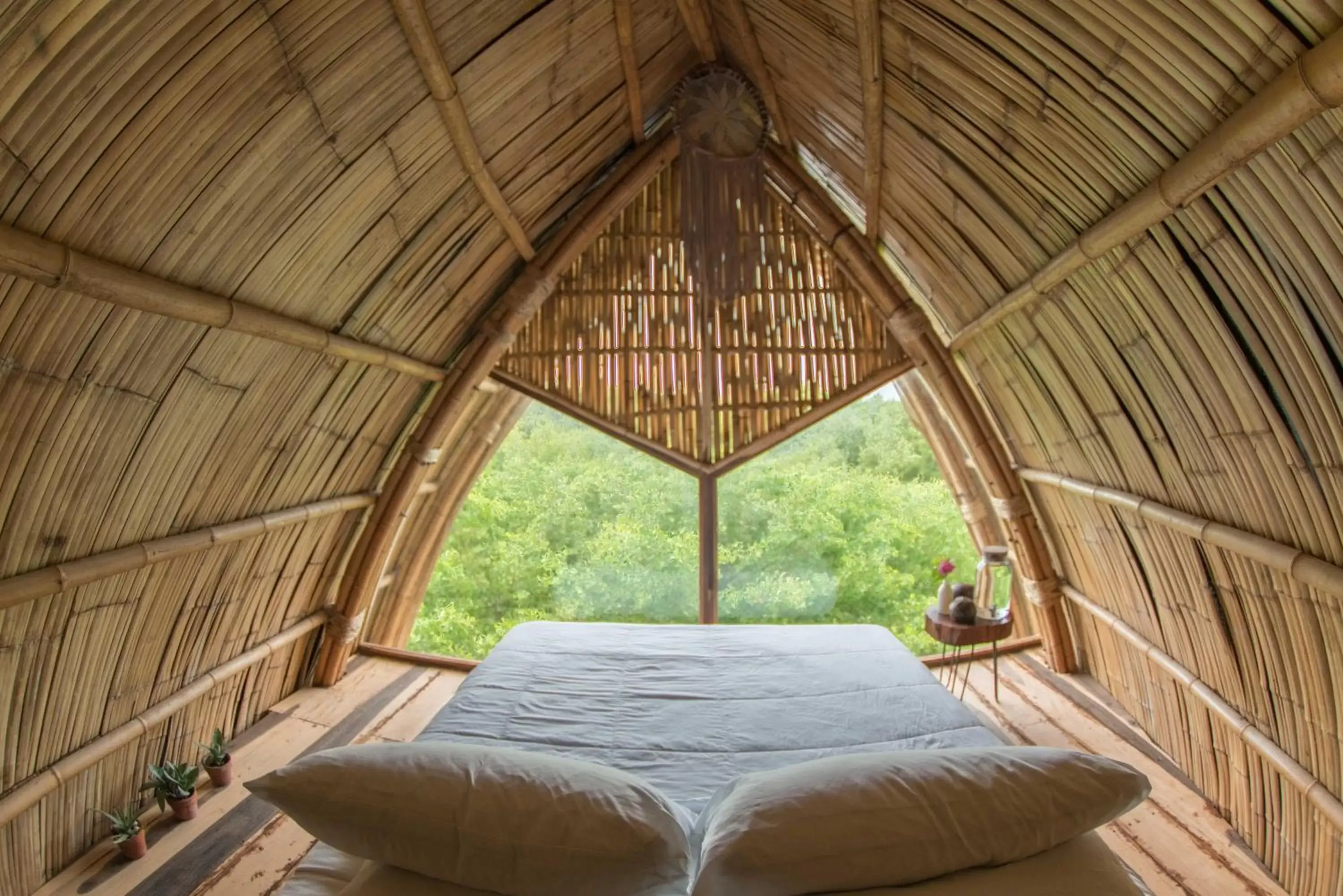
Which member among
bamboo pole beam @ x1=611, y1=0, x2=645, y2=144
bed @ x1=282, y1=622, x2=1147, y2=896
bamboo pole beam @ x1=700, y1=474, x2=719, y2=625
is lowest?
bed @ x1=282, y1=622, x2=1147, y2=896

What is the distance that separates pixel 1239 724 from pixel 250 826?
7.93 ft

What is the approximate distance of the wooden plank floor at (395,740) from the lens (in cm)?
209

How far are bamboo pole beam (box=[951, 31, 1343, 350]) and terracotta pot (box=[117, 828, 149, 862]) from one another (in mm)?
2528

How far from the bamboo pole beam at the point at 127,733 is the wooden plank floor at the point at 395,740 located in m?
0.22

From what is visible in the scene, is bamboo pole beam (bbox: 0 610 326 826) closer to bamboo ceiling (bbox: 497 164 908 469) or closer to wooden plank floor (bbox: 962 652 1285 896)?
bamboo ceiling (bbox: 497 164 908 469)

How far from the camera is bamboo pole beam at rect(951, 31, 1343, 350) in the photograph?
3.89 feet

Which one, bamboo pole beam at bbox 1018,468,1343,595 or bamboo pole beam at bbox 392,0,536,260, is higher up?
bamboo pole beam at bbox 392,0,536,260

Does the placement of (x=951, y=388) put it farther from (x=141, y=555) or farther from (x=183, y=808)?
(x=183, y=808)

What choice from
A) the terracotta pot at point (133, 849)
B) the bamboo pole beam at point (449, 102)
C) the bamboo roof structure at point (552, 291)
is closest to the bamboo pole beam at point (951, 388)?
the bamboo roof structure at point (552, 291)

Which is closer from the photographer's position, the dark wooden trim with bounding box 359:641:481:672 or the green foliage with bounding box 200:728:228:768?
the green foliage with bounding box 200:728:228:768

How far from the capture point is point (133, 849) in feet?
7.26

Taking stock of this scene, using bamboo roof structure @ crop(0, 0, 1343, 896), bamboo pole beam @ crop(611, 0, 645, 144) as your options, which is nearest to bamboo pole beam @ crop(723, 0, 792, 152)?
bamboo roof structure @ crop(0, 0, 1343, 896)

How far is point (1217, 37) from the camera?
138 cm

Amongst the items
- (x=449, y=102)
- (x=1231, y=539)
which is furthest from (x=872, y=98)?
(x=1231, y=539)
